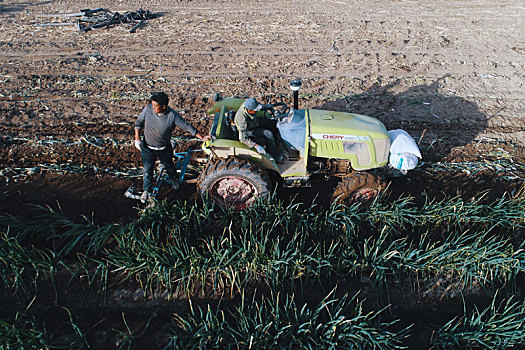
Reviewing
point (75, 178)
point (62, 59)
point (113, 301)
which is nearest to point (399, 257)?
point (113, 301)

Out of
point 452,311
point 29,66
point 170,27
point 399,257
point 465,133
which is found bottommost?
point 452,311

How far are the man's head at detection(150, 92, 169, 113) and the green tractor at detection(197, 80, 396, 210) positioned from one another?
622mm

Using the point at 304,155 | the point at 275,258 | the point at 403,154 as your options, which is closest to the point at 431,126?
the point at 403,154

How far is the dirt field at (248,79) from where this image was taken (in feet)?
17.3

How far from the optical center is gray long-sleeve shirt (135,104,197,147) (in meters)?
4.19

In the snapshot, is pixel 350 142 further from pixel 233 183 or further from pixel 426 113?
pixel 426 113

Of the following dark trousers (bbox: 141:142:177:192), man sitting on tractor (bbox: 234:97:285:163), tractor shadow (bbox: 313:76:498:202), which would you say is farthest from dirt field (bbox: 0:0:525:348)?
man sitting on tractor (bbox: 234:97:285:163)

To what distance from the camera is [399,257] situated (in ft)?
12.7

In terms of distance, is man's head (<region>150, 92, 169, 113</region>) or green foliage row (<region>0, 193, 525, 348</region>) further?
man's head (<region>150, 92, 169, 113</region>)

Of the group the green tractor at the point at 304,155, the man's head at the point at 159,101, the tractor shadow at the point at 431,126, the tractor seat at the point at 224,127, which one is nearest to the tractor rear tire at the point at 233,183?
the green tractor at the point at 304,155

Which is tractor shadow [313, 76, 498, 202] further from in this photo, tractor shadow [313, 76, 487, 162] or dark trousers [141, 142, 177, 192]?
dark trousers [141, 142, 177, 192]

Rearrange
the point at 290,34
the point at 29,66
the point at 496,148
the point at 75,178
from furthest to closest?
1. the point at 290,34
2. the point at 29,66
3. the point at 496,148
4. the point at 75,178

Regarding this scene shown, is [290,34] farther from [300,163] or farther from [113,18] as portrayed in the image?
[300,163]

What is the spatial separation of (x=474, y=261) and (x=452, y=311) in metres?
0.55
